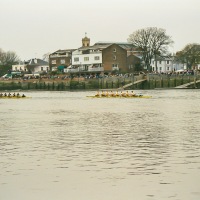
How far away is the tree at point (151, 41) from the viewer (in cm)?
14825

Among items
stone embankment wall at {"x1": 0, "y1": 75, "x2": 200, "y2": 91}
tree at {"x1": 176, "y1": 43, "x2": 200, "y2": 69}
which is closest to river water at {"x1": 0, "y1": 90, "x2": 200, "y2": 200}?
stone embankment wall at {"x1": 0, "y1": 75, "x2": 200, "y2": 91}

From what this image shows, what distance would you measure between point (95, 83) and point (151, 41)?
26.9 meters

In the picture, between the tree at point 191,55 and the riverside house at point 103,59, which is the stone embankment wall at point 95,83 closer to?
the riverside house at point 103,59

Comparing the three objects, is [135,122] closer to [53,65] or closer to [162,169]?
[162,169]

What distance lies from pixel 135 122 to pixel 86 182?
72.7 ft

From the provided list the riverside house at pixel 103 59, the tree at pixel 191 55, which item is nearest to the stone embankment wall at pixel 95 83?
the riverside house at pixel 103 59

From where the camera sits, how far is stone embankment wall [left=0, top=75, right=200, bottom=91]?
11994 centimetres

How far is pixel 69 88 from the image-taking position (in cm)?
13688

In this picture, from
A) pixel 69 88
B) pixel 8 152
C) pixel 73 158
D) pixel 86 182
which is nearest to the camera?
pixel 86 182

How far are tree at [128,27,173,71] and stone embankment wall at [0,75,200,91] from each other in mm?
24012

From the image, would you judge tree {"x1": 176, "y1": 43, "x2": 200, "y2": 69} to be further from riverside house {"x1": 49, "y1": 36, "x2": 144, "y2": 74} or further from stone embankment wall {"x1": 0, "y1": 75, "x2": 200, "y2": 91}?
stone embankment wall {"x1": 0, "y1": 75, "x2": 200, "y2": 91}

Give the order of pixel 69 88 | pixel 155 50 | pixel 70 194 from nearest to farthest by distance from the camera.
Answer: pixel 70 194 < pixel 69 88 < pixel 155 50

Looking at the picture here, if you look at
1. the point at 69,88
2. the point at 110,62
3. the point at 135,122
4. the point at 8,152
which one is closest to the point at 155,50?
the point at 110,62

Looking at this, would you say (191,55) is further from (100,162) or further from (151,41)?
(100,162)
